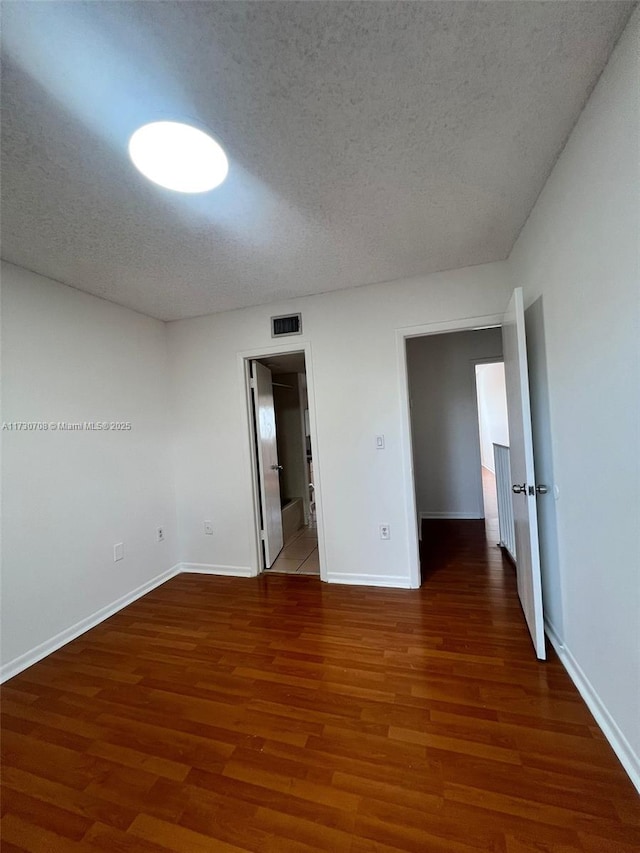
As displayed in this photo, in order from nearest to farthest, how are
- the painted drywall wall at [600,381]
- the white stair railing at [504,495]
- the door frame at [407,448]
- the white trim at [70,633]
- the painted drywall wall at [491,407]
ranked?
1. the painted drywall wall at [600,381]
2. the white trim at [70,633]
3. the door frame at [407,448]
4. the white stair railing at [504,495]
5. the painted drywall wall at [491,407]

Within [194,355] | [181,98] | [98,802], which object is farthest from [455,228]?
[98,802]

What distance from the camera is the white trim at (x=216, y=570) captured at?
3072 millimetres

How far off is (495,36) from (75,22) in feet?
3.85

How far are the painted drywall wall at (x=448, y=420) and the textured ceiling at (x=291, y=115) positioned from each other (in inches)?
104

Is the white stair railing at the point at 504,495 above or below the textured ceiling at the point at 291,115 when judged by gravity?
below

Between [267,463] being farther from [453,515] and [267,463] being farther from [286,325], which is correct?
[453,515]

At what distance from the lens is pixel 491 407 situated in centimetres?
788

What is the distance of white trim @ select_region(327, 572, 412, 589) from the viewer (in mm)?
2652

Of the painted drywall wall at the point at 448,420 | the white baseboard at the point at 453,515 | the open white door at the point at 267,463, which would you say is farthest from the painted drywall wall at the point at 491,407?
the open white door at the point at 267,463

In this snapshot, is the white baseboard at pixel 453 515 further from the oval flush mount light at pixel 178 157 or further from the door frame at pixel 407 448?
the oval flush mount light at pixel 178 157

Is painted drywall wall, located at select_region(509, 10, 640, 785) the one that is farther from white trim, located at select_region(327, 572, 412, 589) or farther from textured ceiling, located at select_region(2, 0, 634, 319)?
white trim, located at select_region(327, 572, 412, 589)

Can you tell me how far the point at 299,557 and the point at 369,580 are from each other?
0.94 metres

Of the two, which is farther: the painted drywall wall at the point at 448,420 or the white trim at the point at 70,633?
the painted drywall wall at the point at 448,420

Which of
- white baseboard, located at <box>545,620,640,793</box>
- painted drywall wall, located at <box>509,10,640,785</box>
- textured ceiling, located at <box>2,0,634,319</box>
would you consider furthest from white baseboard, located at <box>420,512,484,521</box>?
textured ceiling, located at <box>2,0,634,319</box>
